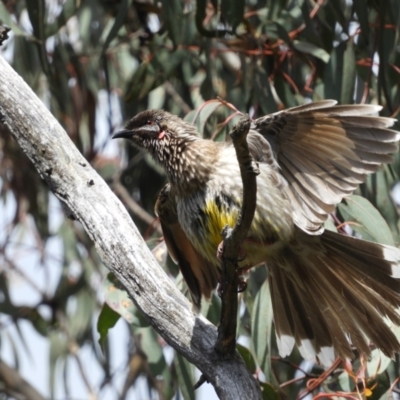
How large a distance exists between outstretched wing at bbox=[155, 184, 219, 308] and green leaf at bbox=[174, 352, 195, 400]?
27 centimetres

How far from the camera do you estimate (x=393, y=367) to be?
3514 mm

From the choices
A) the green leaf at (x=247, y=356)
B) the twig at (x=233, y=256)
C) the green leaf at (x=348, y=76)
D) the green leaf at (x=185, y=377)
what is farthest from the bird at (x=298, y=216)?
the green leaf at (x=348, y=76)

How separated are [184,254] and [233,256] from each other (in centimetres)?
83

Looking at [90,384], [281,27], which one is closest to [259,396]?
[281,27]

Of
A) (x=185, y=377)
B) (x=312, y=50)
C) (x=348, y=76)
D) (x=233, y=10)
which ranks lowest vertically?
(x=185, y=377)

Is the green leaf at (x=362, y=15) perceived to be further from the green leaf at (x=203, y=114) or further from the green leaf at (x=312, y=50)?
the green leaf at (x=203, y=114)

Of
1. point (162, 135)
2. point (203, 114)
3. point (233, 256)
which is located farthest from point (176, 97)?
point (233, 256)

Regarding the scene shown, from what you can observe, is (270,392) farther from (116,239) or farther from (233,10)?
(233,10)

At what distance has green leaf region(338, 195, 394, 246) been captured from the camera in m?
3.22

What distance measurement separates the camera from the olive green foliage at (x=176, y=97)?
3.40m

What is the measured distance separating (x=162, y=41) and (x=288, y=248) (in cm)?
138

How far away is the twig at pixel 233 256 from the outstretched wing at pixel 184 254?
658 millimetres

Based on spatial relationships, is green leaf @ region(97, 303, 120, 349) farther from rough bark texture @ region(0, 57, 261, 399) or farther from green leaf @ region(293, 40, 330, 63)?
green leaf @ region(293, 40, 330, 63)

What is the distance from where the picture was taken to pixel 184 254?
11.2 feet
